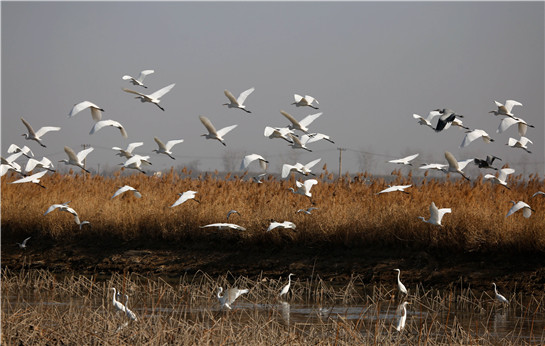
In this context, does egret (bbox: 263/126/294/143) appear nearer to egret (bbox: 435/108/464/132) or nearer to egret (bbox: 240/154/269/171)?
egret (bbox: 240/154/269/171)

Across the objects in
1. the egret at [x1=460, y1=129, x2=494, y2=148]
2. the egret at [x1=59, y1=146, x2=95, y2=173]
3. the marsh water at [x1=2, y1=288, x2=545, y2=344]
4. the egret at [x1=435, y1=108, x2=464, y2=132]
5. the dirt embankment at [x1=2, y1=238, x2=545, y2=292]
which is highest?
the egret at [x1=435, y1=108, x2=464, y2=132]

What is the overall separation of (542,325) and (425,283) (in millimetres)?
3333

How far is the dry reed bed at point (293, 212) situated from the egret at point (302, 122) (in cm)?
156

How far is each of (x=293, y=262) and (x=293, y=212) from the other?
4.19ft

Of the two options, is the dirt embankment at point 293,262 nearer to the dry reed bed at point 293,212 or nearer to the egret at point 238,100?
the dry reed bed at point 293,212

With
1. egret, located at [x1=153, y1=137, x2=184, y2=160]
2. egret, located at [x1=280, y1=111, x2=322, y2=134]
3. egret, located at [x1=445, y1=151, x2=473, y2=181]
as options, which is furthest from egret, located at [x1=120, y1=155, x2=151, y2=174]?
egret, located at [x1=445, y1=151, x2=473, y2=181]

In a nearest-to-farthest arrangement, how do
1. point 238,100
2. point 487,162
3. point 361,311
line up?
point 361,311, point 487,162, point 238,100

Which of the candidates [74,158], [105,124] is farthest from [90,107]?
[74,158]

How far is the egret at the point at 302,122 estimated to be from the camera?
12910 millimetres

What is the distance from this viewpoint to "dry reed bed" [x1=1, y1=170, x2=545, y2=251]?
464 inches

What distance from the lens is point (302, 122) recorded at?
13.5 m

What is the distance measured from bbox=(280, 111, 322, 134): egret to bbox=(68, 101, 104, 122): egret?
3113mm

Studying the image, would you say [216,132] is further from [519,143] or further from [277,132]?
[519,143]

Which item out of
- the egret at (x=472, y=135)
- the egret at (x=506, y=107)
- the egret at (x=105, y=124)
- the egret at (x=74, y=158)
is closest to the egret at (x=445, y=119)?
the egret at (x=472, y=135)
